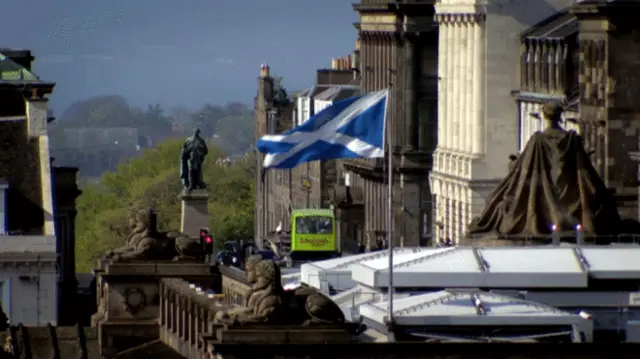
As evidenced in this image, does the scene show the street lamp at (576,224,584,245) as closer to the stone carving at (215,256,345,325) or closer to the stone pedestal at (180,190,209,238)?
the stone carving at (215,256,345,325)

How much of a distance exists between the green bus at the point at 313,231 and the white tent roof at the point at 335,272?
67004 millimetres

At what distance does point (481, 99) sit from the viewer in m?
120

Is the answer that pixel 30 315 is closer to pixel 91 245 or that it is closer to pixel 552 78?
pixel 552 78

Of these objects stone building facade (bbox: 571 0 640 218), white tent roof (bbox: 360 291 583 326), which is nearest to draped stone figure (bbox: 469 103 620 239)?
white tent roof (bbox: 360 291 583 326)

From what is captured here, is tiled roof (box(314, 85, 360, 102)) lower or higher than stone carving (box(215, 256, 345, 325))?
lower

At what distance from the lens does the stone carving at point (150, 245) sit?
65875 mm

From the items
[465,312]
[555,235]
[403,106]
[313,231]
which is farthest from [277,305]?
[403,106]

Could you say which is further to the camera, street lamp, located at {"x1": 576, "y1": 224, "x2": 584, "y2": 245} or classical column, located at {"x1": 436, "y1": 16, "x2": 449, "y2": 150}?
classical column, located at {"x1": 436, "y1": 16, "x2": 449, "y2": 150}

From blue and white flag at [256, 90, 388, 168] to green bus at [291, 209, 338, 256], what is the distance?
6501 cm

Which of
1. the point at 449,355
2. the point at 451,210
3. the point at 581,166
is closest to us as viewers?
the point at 449,355

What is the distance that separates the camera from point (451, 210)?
11975 centimetres

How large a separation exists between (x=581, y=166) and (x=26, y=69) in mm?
51283

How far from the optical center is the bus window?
445 ft

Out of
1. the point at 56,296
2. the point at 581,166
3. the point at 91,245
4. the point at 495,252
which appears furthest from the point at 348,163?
the point at 495,252
